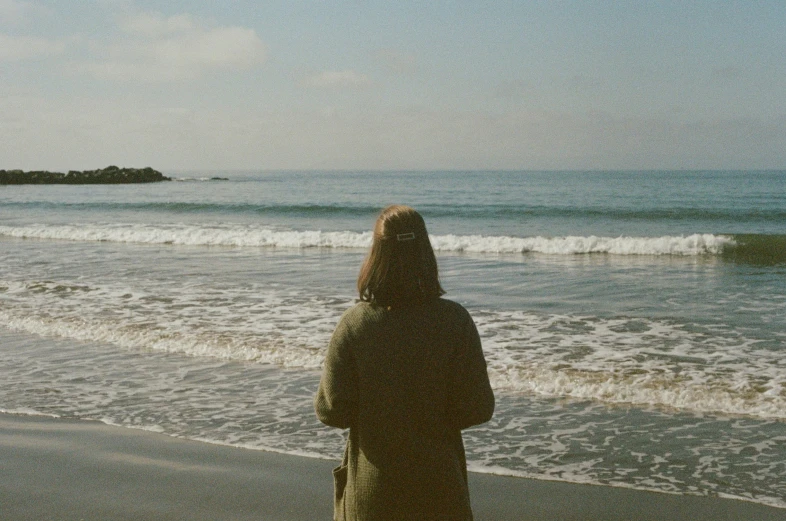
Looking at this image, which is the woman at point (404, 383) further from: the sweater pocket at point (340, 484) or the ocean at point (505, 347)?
the ocean at point (505, 347)

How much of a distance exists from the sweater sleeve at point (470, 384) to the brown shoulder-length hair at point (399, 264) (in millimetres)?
186

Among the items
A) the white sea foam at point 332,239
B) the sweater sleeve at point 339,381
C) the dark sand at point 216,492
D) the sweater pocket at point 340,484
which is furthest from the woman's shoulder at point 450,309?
the white sea foam at point 332,239

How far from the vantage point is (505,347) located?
8.31m

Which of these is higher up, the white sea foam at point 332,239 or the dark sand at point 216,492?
the white sea foam at point 332,239

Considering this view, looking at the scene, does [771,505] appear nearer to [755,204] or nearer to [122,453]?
[122,453]

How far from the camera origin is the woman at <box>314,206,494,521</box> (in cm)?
228

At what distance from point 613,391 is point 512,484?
7.66ft

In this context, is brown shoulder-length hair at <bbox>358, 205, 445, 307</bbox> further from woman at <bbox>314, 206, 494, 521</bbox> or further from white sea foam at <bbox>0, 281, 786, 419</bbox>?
white sea foam at <bbox>0, 281, 786, 419</bbox>

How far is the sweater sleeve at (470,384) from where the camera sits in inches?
90.5

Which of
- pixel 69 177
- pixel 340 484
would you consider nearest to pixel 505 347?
pixel 340 484

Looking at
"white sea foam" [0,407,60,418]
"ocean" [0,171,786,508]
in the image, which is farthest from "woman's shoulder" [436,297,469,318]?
"white sea foam" [0,407,60,418]

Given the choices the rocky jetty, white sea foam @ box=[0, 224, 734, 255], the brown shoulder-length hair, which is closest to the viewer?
the brown shoulder-length hair

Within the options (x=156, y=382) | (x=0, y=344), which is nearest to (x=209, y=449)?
(x=156, y=382)

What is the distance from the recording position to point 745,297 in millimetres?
11664
